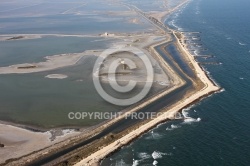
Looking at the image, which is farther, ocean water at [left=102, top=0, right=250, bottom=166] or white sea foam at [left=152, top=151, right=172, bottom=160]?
white sea foam at [left=152, top=151, right=172, bottom=160]

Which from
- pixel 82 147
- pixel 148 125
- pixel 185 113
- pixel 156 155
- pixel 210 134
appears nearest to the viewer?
pixel 156 155

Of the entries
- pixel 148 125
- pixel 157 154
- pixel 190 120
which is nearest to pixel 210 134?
pixel 190 120

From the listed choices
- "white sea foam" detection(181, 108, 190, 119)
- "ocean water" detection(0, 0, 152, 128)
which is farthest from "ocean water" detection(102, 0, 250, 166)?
"ocean water" detection(0, 0, 152, 128)

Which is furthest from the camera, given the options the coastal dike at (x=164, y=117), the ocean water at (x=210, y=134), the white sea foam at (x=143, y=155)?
the coastal dike at (x=164, y=117)

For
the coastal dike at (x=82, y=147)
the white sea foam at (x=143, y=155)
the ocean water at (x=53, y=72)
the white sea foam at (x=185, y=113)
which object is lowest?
the white sea foam at (x=143, y=155)

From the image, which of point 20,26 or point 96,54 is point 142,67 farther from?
point 20,26

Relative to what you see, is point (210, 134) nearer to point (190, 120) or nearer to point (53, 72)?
point (190, 120)

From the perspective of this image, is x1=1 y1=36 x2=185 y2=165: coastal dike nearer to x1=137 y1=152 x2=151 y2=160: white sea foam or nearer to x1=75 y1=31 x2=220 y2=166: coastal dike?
x1=75 y1=31 x2=220 y2=166: coastal dike

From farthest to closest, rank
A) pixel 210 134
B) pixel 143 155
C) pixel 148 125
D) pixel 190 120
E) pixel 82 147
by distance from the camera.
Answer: pixel 190 120, pixel 148 125, pixel 210 134, pixel 82 147, pixel 143 155

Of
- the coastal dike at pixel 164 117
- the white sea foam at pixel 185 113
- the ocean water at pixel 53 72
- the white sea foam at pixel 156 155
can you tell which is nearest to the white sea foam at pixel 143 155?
the white sea foam at pixel 156 155

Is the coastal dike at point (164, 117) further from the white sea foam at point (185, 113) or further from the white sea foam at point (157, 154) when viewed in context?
the white sea foam at point (157, 154)

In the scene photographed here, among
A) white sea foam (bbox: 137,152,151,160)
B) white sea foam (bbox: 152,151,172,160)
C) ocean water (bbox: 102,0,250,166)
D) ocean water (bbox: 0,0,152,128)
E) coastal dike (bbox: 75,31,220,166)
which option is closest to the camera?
ocean water (bbox: 102,0,250,166)

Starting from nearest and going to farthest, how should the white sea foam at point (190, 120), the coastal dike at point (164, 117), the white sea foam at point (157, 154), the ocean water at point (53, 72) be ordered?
the white sea foam at point (157, 154), the coastal dike at point (164, 117), the white sea foam at point (190, 120), the ocean water at point (53, 72)

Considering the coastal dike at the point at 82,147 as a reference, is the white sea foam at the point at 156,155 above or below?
below
